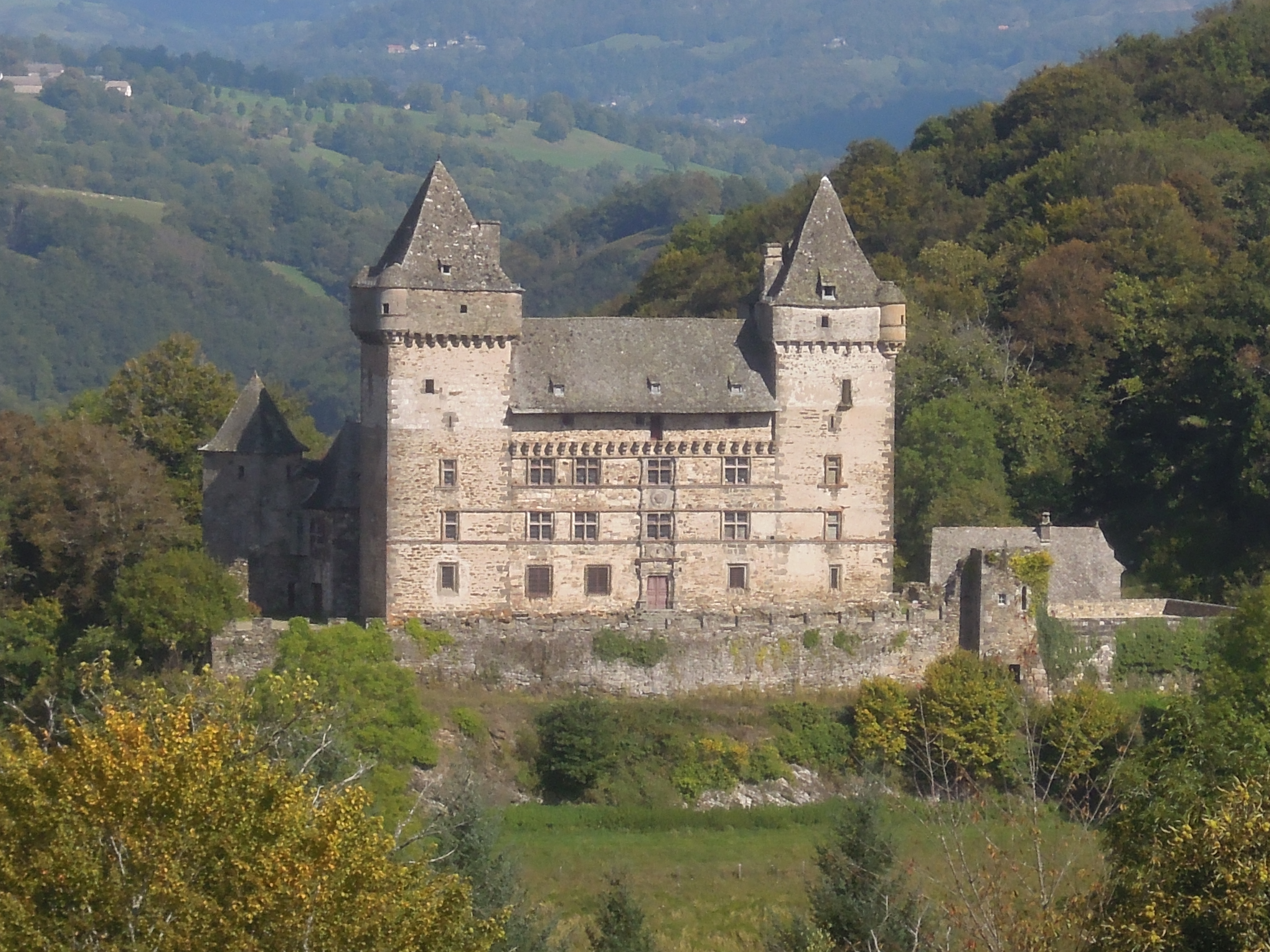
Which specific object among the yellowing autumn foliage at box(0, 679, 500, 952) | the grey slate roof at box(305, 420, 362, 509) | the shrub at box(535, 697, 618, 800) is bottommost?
the shrub at box(535, 697, 618, 800)

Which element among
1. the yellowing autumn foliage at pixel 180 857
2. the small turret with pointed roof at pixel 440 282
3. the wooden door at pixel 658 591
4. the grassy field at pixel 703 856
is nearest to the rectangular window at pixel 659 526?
the wooden door at pixel 658 591

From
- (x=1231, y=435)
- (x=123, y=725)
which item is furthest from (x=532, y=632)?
(x=123, y=725)

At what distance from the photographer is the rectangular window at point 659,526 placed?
56781 millimetres

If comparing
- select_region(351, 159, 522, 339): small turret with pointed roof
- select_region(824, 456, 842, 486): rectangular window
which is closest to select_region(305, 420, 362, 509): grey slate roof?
select_region(351, 159, 522, 339): small turret with pointed roof

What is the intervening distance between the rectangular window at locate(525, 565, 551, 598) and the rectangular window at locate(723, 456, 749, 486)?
14.2ft

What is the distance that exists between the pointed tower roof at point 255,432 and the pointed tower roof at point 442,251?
4.61m

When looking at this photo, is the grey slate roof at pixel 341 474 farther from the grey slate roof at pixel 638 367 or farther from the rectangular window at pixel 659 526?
the rectangular window at pixel 659 526

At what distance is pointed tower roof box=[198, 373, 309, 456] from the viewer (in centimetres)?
5809

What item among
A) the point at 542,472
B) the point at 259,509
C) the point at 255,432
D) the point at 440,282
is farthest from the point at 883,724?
the point at 255,432

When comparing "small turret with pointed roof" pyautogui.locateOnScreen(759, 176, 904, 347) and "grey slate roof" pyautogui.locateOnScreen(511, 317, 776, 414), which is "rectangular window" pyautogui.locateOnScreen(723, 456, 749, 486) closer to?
"grey slate roof" pyautogui.locateOnScreen(511, 317, 776, 414)

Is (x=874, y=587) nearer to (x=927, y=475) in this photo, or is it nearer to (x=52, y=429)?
(x=927, y=475)

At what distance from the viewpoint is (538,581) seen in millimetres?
56312

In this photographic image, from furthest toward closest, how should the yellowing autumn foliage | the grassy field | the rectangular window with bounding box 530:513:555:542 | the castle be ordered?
the rectangular window with bounding box 530:513:555:542 → the castle → the grassy field → the yellowing autumn foliage

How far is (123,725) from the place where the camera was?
29062mm
